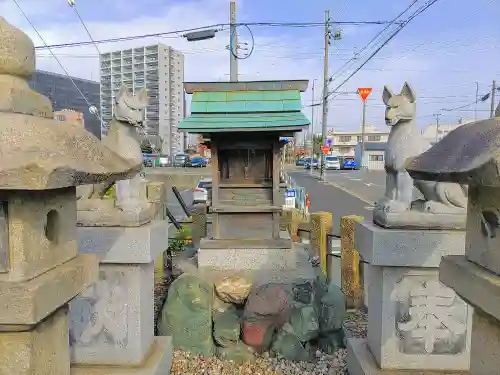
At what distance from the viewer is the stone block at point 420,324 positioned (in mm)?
3025

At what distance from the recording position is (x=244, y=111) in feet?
21.1

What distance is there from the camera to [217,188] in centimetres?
687

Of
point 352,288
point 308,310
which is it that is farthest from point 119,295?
point 352,288

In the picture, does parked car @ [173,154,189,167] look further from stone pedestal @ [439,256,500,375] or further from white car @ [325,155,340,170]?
stone pedestal @ [439,256,500,375]

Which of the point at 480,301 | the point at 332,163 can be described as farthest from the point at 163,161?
the point at 480,301

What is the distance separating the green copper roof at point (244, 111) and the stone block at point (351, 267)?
1755mm

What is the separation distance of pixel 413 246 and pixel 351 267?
2.74 meters

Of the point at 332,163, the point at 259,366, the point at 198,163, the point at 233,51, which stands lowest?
the point at 259,366

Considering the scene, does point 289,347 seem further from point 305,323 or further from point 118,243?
point 118,243

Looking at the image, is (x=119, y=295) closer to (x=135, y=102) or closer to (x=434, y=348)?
(x=135, y=102)

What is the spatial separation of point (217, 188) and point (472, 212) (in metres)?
5.27

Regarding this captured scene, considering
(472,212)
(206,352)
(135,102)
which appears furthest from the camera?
(206,352)

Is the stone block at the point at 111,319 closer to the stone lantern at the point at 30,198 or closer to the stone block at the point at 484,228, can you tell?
the stone lantern at the point at 30,198

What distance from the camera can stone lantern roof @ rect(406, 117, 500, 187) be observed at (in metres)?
1.39
